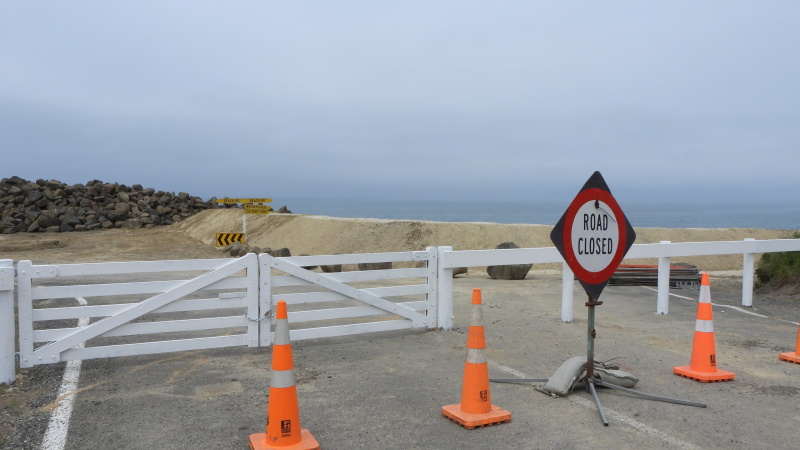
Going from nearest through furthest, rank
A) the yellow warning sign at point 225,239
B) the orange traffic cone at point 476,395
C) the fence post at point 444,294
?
1. the orange traffic cone at point 476,395
2. the fence post at point 444,294
3. the yellow warning sign at point 225,239

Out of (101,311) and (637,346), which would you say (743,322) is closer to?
(637,346)

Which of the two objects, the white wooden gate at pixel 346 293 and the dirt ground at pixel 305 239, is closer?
the white wooden gate at pixel 346 293

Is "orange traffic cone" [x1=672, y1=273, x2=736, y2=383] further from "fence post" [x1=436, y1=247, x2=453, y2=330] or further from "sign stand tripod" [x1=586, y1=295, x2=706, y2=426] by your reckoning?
"fence post" [x1=436, y1=247, x2=453, y2=330]

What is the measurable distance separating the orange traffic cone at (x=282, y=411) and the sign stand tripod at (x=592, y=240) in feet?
9.15

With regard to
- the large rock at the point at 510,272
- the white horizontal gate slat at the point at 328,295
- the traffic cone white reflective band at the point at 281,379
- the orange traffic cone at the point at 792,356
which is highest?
the white horizontal gate slat at the point at 328,295

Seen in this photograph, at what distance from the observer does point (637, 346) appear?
7926 mm

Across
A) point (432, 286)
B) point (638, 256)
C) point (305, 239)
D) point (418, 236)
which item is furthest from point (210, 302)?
point (305, 239)

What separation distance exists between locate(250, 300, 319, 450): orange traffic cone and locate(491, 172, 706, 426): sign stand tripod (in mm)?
2788

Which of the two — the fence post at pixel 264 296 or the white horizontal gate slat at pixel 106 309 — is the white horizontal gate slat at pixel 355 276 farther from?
the white horizontal gate slat at pixel 106 309

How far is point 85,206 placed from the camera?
4009cm

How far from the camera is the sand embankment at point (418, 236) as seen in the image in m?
25.0

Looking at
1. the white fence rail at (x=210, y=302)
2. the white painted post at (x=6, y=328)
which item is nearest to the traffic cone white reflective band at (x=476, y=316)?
the white fence rail at (x=210, y=302)

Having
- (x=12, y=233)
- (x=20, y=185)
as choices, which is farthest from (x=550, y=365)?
(x=20, y=185)

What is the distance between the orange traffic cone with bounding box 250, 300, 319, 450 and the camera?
438cm
